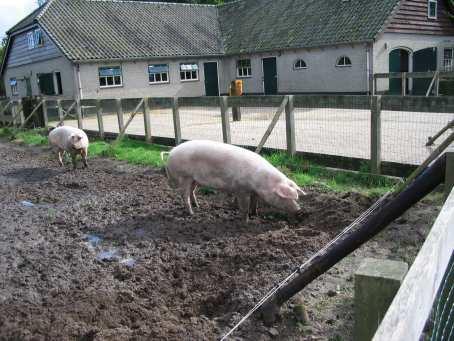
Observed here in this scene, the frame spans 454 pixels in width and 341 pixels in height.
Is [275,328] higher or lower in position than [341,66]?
lower

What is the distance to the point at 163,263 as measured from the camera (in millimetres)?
4574

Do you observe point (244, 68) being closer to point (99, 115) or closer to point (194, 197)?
point (99, 115)

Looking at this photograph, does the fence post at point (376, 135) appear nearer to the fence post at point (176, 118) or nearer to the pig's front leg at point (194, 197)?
the pig's front leg at point (194, 197)

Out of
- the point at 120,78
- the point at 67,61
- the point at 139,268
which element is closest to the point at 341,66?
the point at 120,78

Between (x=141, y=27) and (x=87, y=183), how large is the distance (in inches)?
848

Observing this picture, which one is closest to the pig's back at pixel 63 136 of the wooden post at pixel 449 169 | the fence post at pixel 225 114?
the fence post at pixel 225 114

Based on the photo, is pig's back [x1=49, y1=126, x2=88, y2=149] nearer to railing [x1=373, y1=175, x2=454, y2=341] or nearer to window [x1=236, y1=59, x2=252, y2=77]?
railing [x1=373, y1=175, x2=454, y2=341]

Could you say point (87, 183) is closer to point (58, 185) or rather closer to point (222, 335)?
point (58, 185)

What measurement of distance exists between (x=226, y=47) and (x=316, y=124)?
17.4 m

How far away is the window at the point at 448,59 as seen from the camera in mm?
24300

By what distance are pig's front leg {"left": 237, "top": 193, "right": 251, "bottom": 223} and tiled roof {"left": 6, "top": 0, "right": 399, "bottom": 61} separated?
56.1 ft

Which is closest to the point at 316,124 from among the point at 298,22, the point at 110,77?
the point at 298,22

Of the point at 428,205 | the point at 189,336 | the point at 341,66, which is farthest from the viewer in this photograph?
the point at 341,66

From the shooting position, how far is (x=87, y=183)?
324 inches
